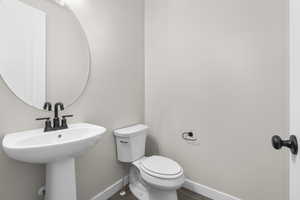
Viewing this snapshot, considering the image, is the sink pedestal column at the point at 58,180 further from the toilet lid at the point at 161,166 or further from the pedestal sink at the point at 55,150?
the toilet lid at the point at 161,166

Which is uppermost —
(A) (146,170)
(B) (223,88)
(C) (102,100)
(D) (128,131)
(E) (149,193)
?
(B) (223,88)

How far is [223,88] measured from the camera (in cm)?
143

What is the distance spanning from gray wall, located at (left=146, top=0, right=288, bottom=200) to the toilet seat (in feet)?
1.23

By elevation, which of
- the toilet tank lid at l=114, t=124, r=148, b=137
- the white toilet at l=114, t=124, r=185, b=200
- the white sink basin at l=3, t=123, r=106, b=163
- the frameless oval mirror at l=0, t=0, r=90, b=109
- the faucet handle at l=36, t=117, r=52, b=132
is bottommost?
the white toilet at l=114, t=124, r=185, b=200

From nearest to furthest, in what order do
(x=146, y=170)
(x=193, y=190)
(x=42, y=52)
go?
(x=42, y=52), (x=146, y=170), (x=193, y=190)

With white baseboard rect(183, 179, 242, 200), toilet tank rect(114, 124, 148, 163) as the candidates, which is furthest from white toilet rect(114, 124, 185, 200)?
white baseboard rect(183, 179, 242, 200)

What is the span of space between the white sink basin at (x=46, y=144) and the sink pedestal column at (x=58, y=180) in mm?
155

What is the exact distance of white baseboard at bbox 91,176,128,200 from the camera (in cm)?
142

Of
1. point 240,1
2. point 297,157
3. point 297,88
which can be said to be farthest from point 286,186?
point 240,1

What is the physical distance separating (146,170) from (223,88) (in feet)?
3.45

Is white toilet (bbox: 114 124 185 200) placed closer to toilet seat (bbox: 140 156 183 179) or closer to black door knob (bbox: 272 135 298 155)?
toilet seat (bbox: 140 156 183 179)

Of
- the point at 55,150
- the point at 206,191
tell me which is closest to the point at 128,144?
the point at 55,150

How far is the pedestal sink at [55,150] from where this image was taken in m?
0.73

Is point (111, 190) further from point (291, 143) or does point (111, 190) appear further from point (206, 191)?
point (291, 143)
